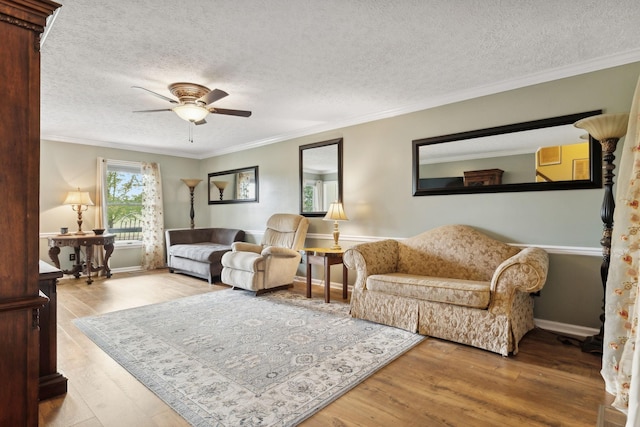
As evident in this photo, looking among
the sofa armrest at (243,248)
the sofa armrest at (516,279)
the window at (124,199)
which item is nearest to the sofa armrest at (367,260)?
the sofa armrest at (516,279)

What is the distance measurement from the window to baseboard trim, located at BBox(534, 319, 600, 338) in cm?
652

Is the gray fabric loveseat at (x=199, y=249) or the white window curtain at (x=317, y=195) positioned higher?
the white window curtain at (x=317, y=195)

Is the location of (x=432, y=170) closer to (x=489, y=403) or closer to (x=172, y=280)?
(x=489, y=403)

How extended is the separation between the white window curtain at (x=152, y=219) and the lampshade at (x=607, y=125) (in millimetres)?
6433

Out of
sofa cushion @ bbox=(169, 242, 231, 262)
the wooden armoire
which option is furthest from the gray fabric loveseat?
the wooden armoire

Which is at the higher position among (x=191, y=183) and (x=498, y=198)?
(x=191, y=183)

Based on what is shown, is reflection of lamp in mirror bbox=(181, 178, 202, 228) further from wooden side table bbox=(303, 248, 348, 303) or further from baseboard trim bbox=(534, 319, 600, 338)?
baseboard trim bbox=(534, 319, 600, 338)

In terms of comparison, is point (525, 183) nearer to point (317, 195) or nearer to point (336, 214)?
point (336, 214)

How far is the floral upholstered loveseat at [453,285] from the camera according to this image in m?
2.46

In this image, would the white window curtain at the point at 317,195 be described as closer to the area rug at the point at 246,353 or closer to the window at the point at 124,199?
the area rug at the point at 246,353

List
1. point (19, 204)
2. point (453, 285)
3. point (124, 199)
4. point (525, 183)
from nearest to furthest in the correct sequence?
1. point (19, 204)
2. point (453, 285)
3. point (525, 183)
4. point (124, 199)

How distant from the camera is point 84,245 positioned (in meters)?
4.89

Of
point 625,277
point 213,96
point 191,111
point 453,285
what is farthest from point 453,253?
point 191,111

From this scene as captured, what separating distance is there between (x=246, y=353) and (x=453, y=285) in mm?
1733
